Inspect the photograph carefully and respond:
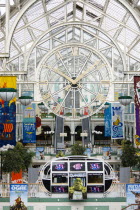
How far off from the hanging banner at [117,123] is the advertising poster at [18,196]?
15545 mm

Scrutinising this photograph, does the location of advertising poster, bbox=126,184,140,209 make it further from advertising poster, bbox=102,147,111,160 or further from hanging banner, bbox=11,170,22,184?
advertising poster, bbox=102,147,111,160

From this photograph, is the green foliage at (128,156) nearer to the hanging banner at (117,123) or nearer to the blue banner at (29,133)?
the hanging banner at (117,123)

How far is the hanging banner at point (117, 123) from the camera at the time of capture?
3291cm

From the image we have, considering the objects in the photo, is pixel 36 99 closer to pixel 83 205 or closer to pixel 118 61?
pixel 83 205

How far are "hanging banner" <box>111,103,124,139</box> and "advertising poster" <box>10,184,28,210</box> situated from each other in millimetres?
15545

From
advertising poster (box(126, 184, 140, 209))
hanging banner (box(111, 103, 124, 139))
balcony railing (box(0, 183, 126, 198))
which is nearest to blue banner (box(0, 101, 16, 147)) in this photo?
balcony railing (box(0, 183, 126, 198))

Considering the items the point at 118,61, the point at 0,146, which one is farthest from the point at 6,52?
the point at 118,61

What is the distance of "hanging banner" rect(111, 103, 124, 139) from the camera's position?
32.9 meters

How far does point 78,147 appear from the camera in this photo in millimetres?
35156

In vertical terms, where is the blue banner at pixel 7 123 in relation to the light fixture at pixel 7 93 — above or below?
below

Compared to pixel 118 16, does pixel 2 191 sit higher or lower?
lower

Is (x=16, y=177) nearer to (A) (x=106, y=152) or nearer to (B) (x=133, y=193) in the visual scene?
(B) (x=133, y=193)

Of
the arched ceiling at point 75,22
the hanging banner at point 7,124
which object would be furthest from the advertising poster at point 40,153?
the hanging banner at point 7,124

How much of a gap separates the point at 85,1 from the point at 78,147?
11.3 m
